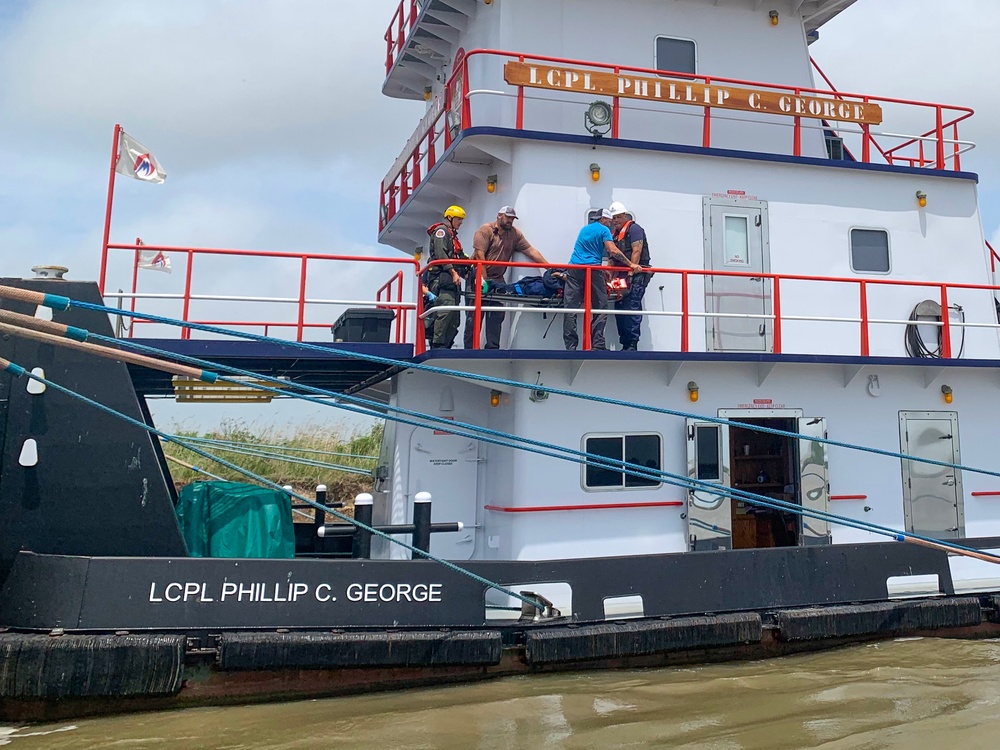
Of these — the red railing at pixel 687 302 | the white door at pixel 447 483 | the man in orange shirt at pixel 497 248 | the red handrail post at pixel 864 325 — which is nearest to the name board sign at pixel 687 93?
the man in orange shirt at pixel 497 248

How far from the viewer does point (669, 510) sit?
Result: 7855 mm

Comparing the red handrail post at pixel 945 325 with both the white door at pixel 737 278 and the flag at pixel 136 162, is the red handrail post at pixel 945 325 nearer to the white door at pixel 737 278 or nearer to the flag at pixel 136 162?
the white door at pixel 737 278

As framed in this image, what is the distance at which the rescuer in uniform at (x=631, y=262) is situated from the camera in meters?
8.18

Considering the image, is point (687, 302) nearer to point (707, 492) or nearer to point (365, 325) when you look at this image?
point (707, 492)

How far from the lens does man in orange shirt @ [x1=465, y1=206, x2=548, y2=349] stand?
26.2ft

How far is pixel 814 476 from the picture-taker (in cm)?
825

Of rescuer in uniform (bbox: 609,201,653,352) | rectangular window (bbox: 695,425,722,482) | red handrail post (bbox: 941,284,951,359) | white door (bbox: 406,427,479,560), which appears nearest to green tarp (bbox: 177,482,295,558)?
white door (bbox: 406,427,479,560)

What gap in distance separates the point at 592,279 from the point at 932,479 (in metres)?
4.09

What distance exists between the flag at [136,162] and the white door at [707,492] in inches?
221

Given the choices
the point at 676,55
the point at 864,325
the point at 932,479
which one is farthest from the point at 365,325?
the point at 932,479

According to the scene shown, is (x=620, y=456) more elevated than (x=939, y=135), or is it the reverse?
(x=939, y=135)

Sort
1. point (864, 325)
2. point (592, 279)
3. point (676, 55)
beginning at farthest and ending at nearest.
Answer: point (676, 55) < point (864, 325) < point (592, 279)

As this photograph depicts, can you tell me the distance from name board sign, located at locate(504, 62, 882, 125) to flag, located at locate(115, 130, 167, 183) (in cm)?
350

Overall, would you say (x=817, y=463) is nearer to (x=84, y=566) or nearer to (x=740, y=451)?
(x=740, y=451)
